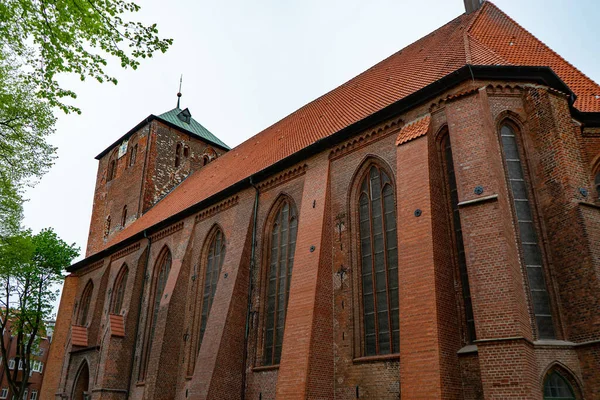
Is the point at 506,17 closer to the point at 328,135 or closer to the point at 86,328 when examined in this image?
the point at 328,135

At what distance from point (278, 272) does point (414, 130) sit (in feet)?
17.8

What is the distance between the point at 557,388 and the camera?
8273mm

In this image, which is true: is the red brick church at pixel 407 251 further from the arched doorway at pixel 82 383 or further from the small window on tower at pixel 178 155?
the small window on tower at pixel 178 155

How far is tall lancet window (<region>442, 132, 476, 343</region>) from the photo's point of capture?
9078 mm

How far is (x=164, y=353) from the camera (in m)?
15.5

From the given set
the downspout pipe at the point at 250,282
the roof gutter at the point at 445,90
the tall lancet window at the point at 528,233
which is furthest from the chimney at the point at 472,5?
the downspout pipe at the point at 250,282

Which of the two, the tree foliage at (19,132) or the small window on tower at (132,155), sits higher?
the small window on tower at (132,155)

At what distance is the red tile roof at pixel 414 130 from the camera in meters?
A: 10.9

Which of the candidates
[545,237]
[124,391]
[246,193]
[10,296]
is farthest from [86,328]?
[545,237]

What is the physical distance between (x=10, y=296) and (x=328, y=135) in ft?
66.7

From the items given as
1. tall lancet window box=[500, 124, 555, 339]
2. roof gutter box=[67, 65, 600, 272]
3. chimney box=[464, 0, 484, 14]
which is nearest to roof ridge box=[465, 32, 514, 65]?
roof gutter box=[67, 65, 600, 272]

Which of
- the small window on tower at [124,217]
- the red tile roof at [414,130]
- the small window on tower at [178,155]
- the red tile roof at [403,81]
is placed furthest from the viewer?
the small window on tower at [178,155]

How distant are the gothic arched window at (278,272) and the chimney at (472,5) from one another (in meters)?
8.33

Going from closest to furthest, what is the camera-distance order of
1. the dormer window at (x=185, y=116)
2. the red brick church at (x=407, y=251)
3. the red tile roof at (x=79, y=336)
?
1. the red brick church at (x=407, y=251)
2. the red tile roof at (x=79, y=336)
3. the dormer window at (x=185, y=116)
